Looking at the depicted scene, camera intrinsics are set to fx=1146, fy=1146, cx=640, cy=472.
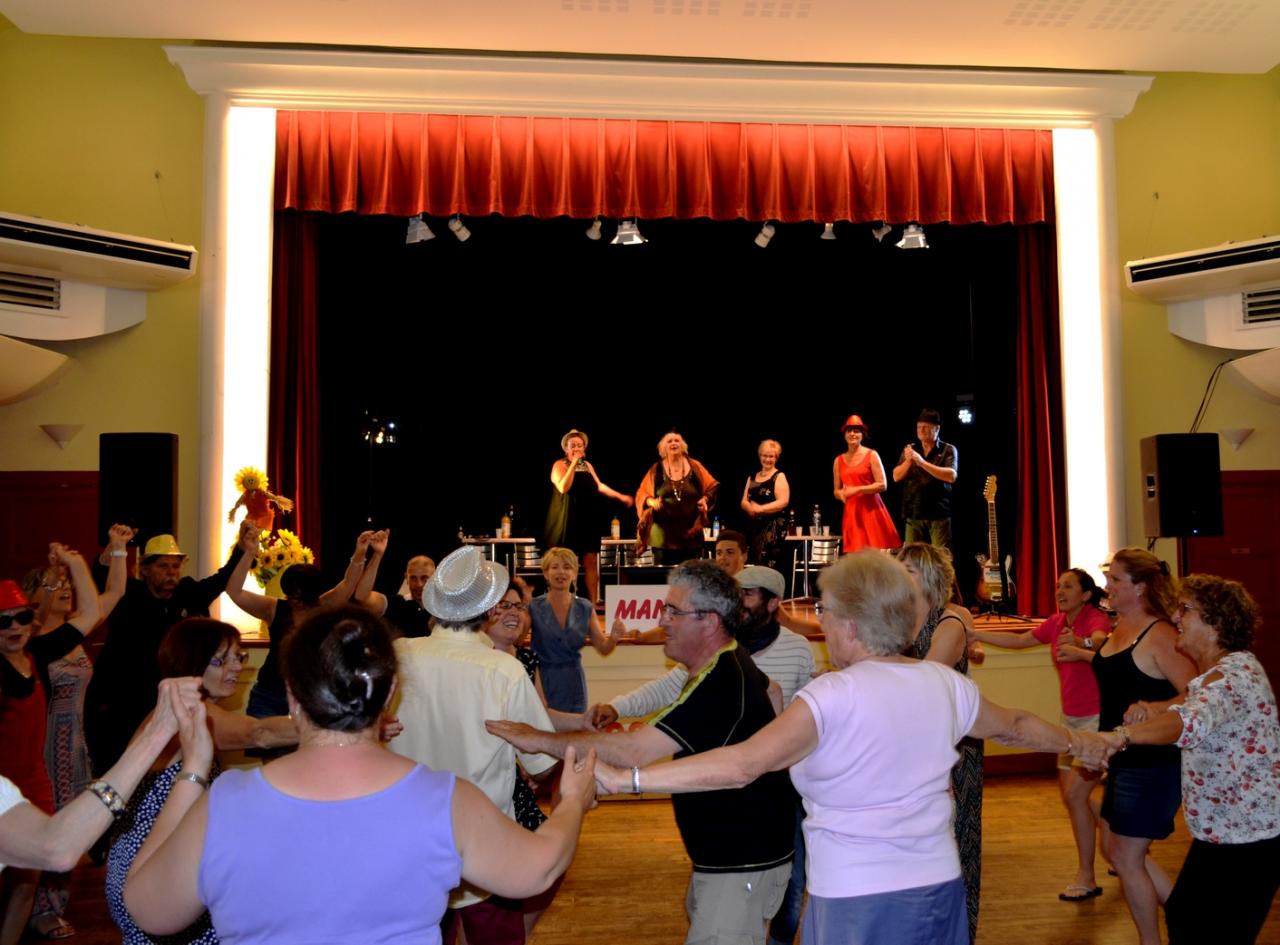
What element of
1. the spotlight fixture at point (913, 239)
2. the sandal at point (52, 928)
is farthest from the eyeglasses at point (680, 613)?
the spotlight fixture at point (913, 239)

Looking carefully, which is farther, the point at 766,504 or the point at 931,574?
the point at 766,504

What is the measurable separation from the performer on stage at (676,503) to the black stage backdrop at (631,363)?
253 cm

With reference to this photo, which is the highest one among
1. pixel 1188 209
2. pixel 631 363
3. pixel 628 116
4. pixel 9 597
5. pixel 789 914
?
pixel 628 116

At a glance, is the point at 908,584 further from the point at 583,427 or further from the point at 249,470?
the point at 583,427

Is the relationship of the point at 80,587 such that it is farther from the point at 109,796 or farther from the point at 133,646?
the point at 109,796

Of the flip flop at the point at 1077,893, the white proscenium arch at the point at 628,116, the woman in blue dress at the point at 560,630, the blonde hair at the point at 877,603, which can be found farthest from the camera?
the white proscenium arch at the point at 628,116

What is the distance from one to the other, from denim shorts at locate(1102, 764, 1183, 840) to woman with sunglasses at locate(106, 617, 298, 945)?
2770 mm

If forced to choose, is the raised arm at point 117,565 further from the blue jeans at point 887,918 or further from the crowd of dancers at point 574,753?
the blue jeans at point 887,918

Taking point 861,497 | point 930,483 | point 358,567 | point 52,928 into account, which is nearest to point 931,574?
point 358,567

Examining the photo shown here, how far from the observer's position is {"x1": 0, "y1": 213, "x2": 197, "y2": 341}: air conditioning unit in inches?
292

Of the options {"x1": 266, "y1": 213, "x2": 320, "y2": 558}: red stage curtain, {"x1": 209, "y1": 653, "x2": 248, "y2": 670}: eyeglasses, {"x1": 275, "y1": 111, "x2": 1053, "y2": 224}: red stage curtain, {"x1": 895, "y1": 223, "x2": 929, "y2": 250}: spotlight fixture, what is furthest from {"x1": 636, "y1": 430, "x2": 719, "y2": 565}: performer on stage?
{"x1": 209, "y1": 653, "x2": 248, "y2": 670}: eyeglasses

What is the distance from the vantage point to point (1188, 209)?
9.06 meters

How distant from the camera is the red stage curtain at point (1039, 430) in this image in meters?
9.08

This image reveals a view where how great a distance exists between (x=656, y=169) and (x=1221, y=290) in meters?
4.37
